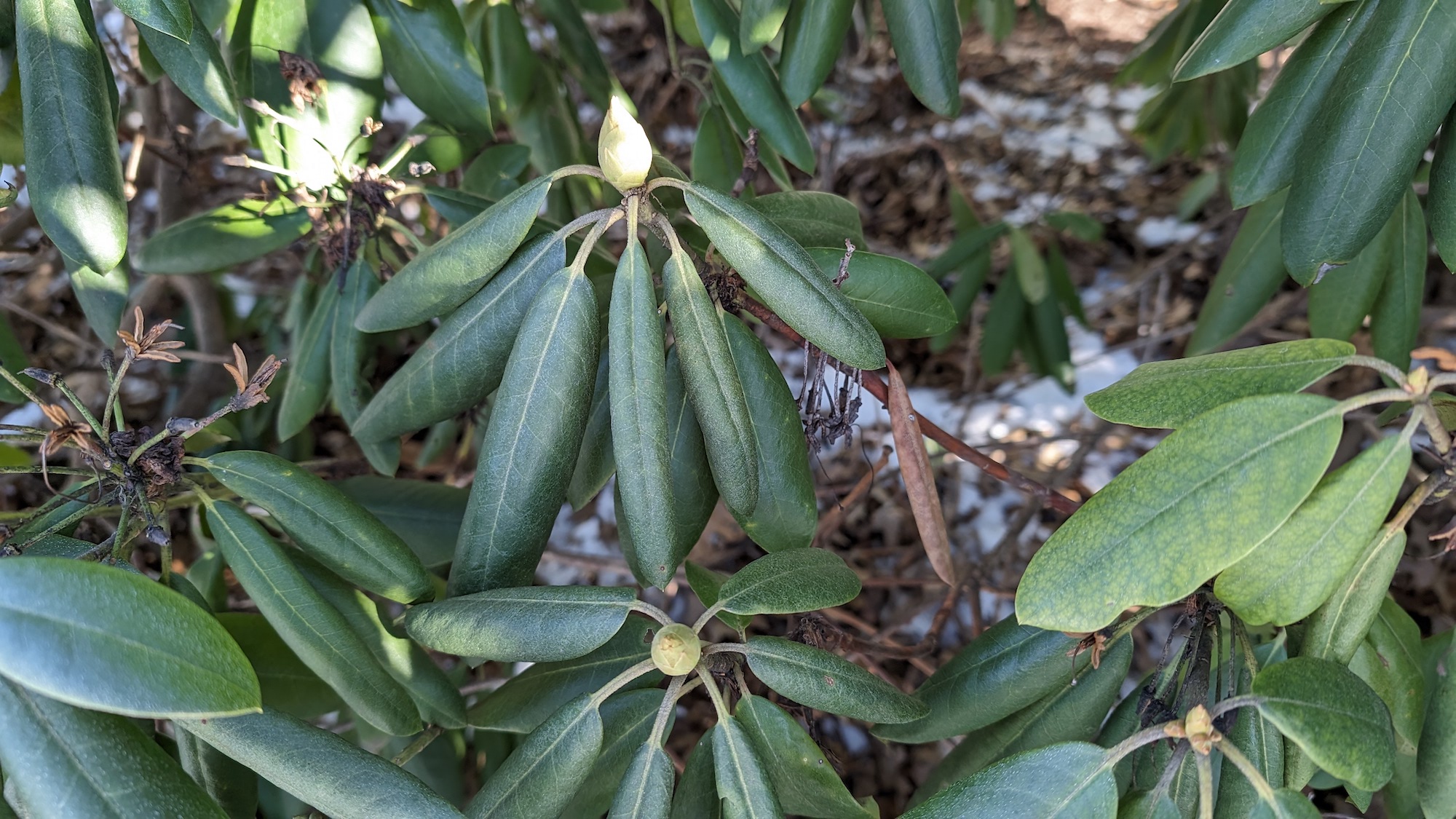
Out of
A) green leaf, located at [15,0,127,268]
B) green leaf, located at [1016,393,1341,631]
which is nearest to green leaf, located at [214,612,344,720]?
green leaf, located at [15,0,127,268]

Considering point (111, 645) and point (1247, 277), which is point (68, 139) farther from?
point (1247, 277)

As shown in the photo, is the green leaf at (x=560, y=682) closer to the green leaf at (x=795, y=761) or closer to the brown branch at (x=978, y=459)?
the green leaf at (x=795, y=761)

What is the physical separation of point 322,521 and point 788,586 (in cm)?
39

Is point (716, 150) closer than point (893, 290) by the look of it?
No

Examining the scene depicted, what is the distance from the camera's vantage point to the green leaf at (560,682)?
2.79 ft

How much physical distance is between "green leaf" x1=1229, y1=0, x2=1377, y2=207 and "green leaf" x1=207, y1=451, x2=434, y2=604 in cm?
84

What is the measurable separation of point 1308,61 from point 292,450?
1.50m

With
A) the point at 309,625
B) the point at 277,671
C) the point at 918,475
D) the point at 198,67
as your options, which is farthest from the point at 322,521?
the point at 918,475

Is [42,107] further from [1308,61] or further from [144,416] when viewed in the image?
[144,416]

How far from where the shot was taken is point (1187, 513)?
630 millimetres

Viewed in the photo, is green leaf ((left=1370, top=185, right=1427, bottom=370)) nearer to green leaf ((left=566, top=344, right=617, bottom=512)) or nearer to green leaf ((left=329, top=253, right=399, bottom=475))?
green leaf ((left=566, top=344, right=617, bottom=512))

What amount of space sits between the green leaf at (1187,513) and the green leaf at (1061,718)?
23 centimetres

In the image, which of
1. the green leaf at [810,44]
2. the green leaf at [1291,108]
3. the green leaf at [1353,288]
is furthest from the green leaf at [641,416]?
the green leaf at [1353,288]

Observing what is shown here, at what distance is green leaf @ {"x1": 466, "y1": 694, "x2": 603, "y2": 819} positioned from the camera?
0.73 m
